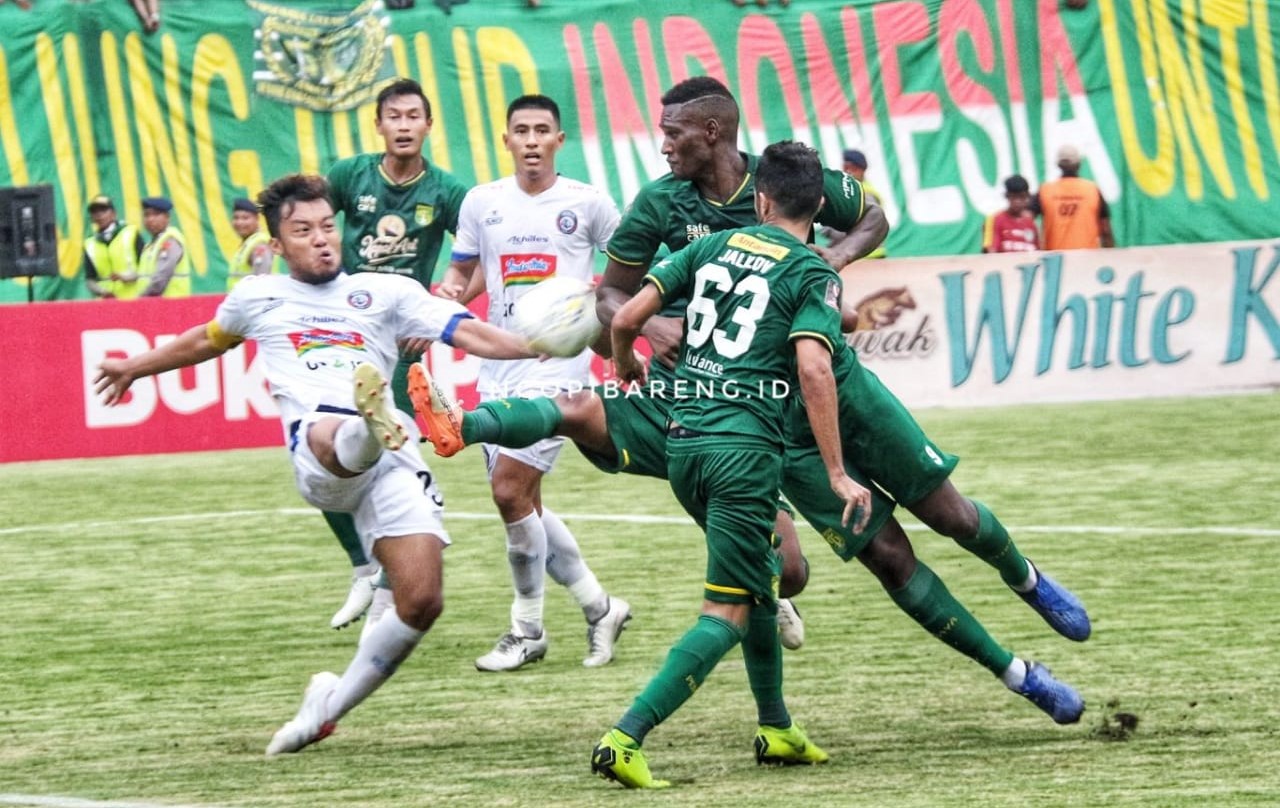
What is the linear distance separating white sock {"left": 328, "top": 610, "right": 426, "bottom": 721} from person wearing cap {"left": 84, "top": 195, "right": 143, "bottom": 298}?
14180 mm

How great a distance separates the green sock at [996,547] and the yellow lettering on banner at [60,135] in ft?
50.1

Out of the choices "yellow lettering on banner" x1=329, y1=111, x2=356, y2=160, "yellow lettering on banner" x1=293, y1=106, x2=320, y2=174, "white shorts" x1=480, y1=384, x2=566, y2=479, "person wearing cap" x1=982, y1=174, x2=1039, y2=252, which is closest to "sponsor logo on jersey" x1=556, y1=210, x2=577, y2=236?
"white shorts" x1=480, y1=384, x2=566, y2=479

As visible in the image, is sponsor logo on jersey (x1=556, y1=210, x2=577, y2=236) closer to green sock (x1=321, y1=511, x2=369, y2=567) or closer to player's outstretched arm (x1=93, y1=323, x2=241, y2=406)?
green sock (x1=321, y1=511, x2=369, y2=567)

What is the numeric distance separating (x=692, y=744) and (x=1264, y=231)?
17.7 meters

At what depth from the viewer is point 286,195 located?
25.0 ft

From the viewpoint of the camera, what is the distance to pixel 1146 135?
23.8m

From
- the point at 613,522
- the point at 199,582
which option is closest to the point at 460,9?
the point at 613,522

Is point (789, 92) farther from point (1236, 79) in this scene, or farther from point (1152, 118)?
point (1236, 79)

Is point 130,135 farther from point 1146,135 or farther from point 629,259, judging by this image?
point 629,259

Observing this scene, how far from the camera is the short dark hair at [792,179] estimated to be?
6.84 m

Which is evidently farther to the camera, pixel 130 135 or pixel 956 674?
pixel 130 135

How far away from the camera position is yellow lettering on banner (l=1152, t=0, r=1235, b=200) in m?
23.7

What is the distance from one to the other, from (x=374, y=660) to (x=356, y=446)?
0.75m

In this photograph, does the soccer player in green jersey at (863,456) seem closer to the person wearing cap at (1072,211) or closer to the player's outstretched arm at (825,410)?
the player's outstretched arm at (825,410)
